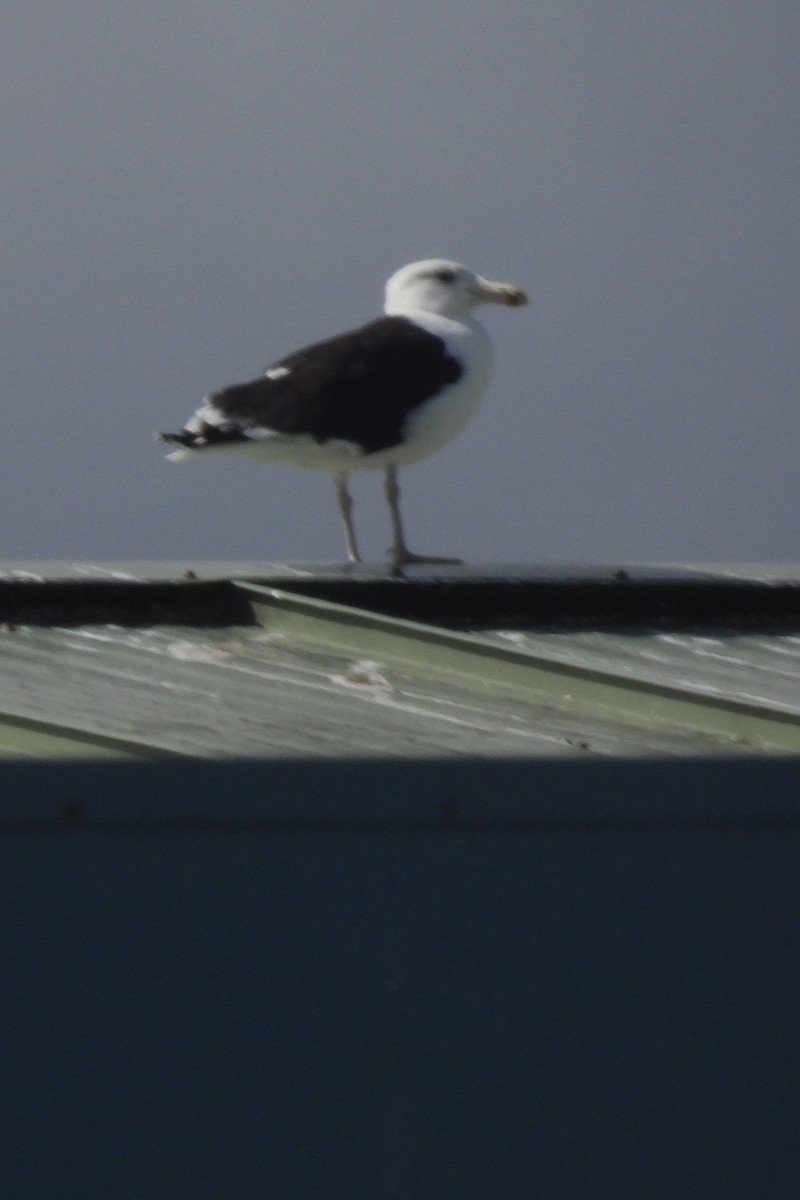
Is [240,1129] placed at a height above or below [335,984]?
below

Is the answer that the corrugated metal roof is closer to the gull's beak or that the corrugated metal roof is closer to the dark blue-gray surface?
the dark blue-gray surface

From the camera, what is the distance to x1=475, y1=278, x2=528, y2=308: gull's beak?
11.0m

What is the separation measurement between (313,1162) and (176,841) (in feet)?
1.66

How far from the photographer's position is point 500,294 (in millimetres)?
10961

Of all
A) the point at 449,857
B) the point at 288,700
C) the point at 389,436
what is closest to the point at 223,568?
the point at 288,700

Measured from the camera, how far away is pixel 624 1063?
313 centimetres

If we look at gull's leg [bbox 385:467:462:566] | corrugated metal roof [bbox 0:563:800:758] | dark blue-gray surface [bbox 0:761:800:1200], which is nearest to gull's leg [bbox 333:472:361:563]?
gull's leg [bbox 385:467:462:566]

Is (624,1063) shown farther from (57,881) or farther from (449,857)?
(57,881)

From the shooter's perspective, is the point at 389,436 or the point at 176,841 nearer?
the point at 176,841

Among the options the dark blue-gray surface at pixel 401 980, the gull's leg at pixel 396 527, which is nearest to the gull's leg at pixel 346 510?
the gull's leg at pixel 396 527

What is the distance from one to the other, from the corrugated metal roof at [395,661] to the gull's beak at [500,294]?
137 inches

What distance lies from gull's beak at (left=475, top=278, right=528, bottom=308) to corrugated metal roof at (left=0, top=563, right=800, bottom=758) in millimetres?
3492

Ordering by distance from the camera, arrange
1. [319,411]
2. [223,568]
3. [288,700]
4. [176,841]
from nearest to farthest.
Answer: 1. [176,841]
2. [288,700]
3. [223,568]
4. [319,411]

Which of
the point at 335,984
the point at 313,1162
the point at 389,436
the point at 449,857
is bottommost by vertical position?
the point at 313,1162
